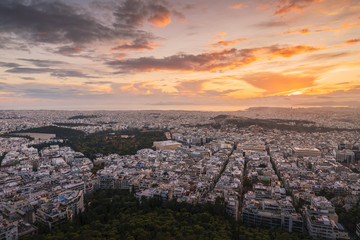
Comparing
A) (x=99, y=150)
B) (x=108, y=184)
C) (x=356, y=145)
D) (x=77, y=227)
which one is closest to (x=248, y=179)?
(x=108, y=184)

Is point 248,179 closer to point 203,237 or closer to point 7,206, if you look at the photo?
point 203,237

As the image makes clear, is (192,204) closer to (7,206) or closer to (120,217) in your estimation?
(120,217)

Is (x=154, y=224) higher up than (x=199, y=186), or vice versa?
(x=199, y=186)

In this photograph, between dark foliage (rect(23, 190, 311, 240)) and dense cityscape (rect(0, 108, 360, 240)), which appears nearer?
dark foliage (rect(23, 190, 311, 240))

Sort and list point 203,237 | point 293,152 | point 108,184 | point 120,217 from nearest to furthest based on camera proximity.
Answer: point 203,237
point 120,217
point 108,184
point 293,152

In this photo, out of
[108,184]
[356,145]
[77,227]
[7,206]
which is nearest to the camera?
[77,227]

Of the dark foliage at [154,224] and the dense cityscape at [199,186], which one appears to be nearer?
the dark foliage at [154,224]

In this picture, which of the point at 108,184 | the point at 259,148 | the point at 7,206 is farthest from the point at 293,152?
the point at 7,206

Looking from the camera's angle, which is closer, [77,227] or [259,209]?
[77,227]

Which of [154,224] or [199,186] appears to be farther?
[199,186]
